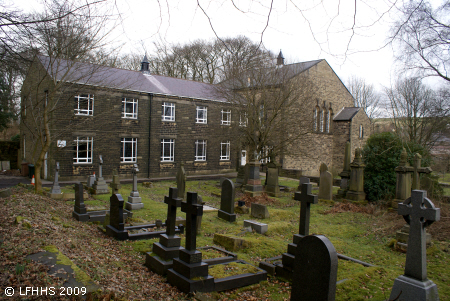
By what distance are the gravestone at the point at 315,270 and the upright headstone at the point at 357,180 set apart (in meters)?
11.1

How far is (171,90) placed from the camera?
78.8 feet

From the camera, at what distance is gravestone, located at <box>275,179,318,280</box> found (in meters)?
5.20

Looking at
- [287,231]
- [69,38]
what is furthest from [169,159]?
[287,231]

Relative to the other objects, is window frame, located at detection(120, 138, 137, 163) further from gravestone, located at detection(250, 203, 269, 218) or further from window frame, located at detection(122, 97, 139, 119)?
gravestone, located at detection(250, 203, 269, 218)

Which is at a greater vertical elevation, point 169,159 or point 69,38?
point 69,38

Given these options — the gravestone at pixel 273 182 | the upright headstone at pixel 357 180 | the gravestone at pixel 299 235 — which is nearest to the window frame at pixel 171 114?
the gravestone at pixel 273 182

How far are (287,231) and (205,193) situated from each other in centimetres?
826

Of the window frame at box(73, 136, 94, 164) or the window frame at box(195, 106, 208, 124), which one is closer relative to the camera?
the window frame at box(73, 136, 94, 164)

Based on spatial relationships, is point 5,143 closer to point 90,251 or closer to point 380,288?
point 90,251

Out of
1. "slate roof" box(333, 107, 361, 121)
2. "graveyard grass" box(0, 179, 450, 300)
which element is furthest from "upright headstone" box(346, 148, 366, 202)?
"slate roof" box(333, 107, 361, 121)

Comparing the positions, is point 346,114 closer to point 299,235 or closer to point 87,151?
point 87,151

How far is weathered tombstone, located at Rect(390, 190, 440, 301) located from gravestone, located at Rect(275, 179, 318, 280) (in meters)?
1.59

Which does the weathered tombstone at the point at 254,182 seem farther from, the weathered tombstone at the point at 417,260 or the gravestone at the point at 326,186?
the weathered tombstone at the point at 417,260

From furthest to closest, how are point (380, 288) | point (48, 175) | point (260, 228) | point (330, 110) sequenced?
point (330, 110) → point (48, 175) → point (260, 228) → point (380, 288)
